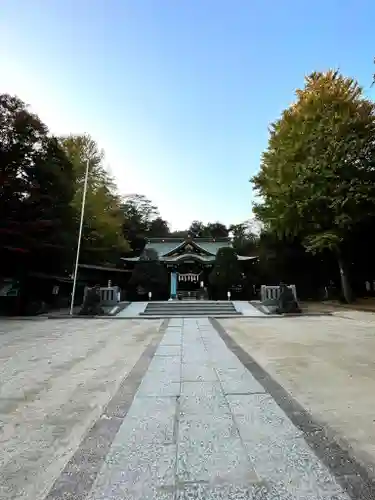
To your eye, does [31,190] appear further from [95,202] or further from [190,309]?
[190,309]

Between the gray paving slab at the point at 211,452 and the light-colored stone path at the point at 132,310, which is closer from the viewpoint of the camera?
the gray paving slab at the point at 211,452

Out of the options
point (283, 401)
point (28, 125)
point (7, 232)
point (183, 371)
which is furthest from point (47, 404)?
point (28, 125)

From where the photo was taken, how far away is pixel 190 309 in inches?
680

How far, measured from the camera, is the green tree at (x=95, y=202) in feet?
71.1

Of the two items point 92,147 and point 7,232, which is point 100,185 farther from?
point 7,232

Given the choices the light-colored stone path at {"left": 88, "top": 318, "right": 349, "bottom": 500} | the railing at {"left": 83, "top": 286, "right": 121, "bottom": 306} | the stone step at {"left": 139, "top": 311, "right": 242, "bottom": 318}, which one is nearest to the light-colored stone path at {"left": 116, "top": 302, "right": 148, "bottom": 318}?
the stone step at {"left": 139, "top": 311, "right": 242, "bottom": 318}

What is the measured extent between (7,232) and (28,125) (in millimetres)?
4937

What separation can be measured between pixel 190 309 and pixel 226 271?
18.1 ft

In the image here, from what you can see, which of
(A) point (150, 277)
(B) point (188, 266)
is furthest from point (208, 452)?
(B) point (188, 266)

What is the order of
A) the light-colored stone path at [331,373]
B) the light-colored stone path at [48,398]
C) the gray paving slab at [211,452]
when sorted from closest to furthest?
the gray paving slab at [211,452]
the light-colored stone path at [48,398]
the light-colored stone path at [331,373]

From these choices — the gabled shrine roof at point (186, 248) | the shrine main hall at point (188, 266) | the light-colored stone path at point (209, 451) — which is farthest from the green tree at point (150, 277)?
the light-colored stone path at point (209, 451)

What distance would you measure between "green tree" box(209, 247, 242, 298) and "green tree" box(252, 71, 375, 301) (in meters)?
3.15

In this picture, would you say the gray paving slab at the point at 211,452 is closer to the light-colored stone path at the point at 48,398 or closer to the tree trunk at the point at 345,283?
the light-colored stone path at the point at 48,398

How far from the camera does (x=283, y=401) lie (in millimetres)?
3488
